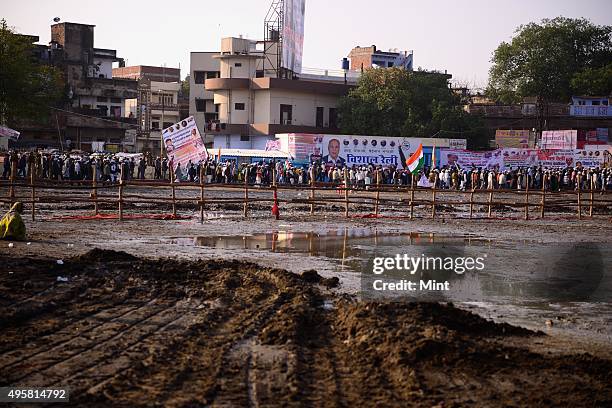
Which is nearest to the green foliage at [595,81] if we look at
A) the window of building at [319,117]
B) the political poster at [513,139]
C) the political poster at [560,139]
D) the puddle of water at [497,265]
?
the political poster at [560,139]

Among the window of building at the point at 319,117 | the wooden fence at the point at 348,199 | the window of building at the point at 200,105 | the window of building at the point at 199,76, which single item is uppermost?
the window of building at the point at 199,76

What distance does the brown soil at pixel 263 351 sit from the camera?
6.08 meters

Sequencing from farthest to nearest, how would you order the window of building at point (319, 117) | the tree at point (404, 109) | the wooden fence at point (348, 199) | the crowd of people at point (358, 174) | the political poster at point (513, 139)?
the window of building at point (319, 117), the tree at point (404, 109), the political poster at point (513, 139), the crowd of people at point (358, 174), the wooden fence at point (348, 199)

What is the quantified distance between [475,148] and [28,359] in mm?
51599

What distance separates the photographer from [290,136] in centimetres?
4294

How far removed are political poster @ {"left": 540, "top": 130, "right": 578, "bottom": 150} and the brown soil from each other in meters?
42.6

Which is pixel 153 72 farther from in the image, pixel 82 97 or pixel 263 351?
pixel 263 351

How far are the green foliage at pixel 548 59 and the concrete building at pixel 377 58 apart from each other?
1282 centimetres

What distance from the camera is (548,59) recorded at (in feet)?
217

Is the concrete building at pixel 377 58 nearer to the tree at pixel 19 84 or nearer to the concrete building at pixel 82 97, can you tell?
the concrete building at pixel 82 97

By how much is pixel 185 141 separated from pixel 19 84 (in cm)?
2343

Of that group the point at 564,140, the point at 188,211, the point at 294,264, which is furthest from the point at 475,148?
the point at 294,264

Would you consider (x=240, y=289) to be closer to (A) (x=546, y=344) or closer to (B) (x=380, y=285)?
(B) (x=380, y=285)

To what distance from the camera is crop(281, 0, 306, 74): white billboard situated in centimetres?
5634
